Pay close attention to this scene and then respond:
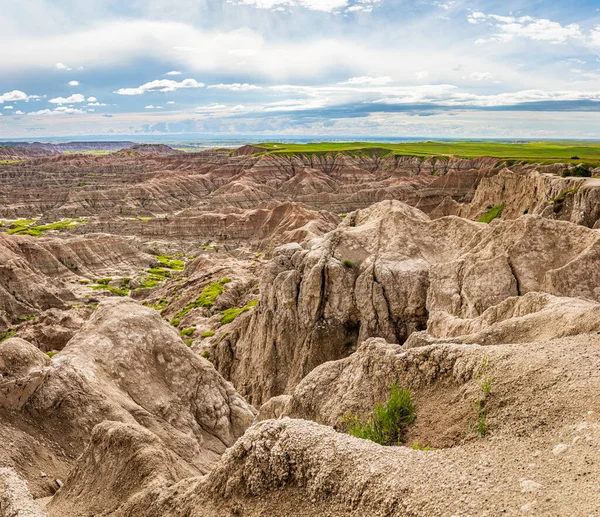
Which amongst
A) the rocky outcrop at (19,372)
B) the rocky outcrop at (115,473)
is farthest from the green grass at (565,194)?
the rocky outcrop at (19,372)

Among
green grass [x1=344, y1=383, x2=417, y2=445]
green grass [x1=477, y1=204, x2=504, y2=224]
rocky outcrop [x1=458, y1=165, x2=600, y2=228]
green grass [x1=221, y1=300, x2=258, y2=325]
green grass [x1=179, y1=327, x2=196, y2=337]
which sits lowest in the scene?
green grass [x1=179, y1=327, x2=196, y2=337]

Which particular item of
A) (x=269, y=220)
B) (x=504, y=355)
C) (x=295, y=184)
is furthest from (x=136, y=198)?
(x=504, y=355)

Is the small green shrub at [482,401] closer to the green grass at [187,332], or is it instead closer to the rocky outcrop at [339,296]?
the rocky outcrop at [339,296]

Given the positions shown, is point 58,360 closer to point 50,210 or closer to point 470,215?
point 470,215

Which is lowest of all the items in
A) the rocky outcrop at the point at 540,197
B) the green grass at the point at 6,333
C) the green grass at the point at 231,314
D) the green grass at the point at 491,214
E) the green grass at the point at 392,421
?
the green grass at the point at 6,333

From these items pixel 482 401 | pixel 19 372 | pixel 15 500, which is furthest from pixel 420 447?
pixel 19 372

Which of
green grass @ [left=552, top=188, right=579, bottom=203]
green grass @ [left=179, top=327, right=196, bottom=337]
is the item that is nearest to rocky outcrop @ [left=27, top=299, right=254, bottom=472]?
green grass @ [left=179, top=327, right=196, bottom=337]

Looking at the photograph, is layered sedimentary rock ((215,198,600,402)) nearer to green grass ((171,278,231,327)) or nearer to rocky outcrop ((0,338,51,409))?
rocky outcrop ((0,338,51,409))
